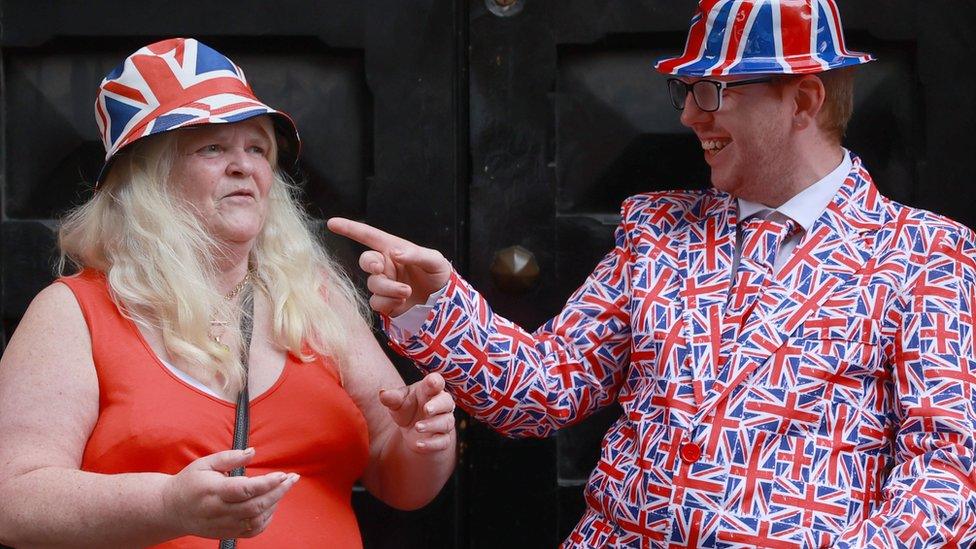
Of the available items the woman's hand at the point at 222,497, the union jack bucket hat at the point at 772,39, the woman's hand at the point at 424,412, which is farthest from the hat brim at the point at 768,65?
the woman's hand at the point at 222,497

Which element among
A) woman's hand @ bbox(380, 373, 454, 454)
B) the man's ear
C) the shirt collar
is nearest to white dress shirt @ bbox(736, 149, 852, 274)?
the shirt collar

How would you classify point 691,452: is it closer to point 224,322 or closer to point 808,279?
point 808,279

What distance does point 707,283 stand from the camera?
2.12m

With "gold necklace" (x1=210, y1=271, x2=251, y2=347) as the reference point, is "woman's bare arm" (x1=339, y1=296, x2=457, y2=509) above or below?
below

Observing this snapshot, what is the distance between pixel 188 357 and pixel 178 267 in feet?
0.53

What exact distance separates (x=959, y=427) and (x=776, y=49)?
0.68 metres

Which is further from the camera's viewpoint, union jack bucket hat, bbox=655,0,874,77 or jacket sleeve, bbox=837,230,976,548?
union jack bucket hat, bbox=655,0,874,77

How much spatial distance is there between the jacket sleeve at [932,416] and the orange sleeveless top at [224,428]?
0.86 meters

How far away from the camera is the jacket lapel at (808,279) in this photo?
2.01 meters

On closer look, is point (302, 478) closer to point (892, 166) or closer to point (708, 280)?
point (708, 280)

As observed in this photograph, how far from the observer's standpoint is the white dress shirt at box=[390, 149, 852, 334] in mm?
2098

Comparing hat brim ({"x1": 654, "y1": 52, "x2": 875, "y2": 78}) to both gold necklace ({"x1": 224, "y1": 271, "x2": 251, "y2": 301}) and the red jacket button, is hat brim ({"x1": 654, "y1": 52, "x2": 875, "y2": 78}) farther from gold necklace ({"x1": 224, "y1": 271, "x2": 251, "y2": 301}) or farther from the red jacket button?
gold necklace ({"x1": 224, "y1": 271, "x2": 251, "y2": 301})

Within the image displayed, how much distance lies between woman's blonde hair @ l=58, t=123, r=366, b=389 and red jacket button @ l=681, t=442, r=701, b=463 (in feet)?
2.12

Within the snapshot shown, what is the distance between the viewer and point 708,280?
2.12 meters
